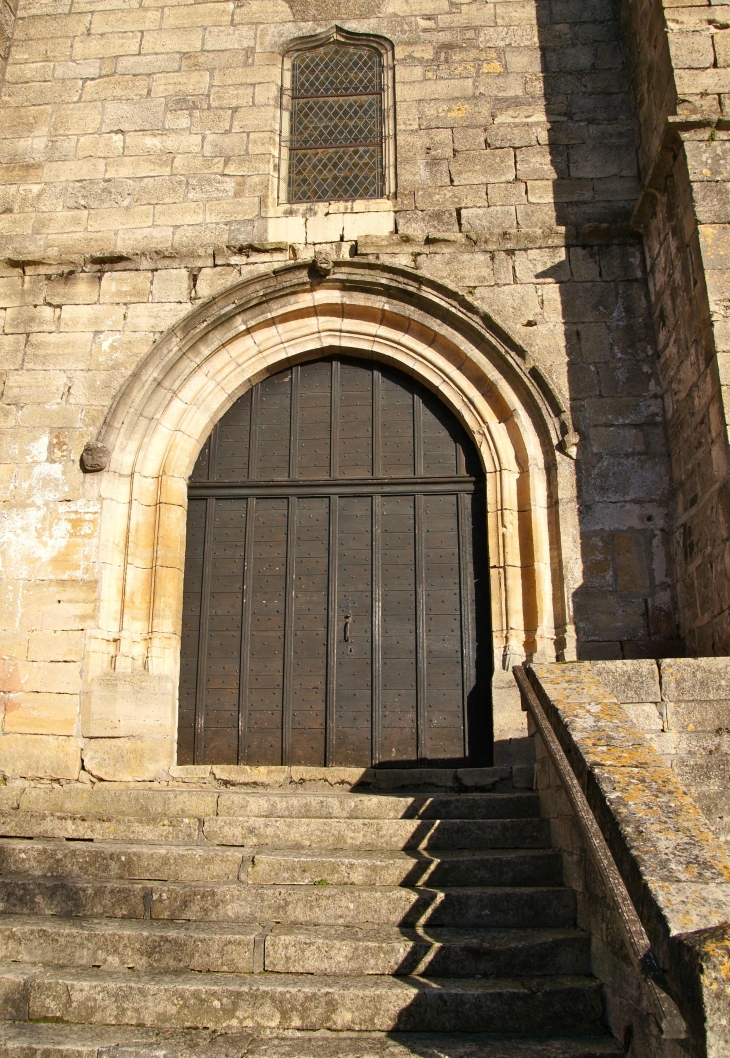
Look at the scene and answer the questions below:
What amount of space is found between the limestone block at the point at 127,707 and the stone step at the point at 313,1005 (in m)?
2.50

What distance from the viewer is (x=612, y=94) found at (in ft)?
22.8

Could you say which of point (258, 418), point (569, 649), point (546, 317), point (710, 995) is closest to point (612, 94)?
point (546, 317)

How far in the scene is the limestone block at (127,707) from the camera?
227 inches

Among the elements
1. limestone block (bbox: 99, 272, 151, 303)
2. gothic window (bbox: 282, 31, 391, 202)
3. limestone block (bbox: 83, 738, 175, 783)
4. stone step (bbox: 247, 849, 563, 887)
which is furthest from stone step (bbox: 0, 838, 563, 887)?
gothic window (bbox: 282, 31, 391, 202)

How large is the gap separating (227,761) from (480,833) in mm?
2341

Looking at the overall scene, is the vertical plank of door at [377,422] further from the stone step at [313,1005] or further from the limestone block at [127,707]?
Result: the stone step at [313,1005]

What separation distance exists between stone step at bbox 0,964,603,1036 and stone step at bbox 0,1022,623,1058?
0.05 metres

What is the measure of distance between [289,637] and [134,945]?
9.54ft

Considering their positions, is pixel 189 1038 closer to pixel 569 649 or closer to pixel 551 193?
pixel 569 649

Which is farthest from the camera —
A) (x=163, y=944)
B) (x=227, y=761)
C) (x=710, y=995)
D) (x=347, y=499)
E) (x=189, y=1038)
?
(x=347, y=499)

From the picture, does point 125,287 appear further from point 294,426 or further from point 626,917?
point 626,917

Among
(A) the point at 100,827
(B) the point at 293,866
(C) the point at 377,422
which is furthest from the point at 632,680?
(C) the point at 377,422

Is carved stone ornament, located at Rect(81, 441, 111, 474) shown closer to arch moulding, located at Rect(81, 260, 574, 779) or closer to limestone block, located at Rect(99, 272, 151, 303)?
arch moulding, located at Rect(81, 260, 574, 779)

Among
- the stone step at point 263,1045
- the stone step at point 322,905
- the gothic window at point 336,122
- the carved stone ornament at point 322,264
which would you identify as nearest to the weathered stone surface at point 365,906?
the stone step at point 322,905
